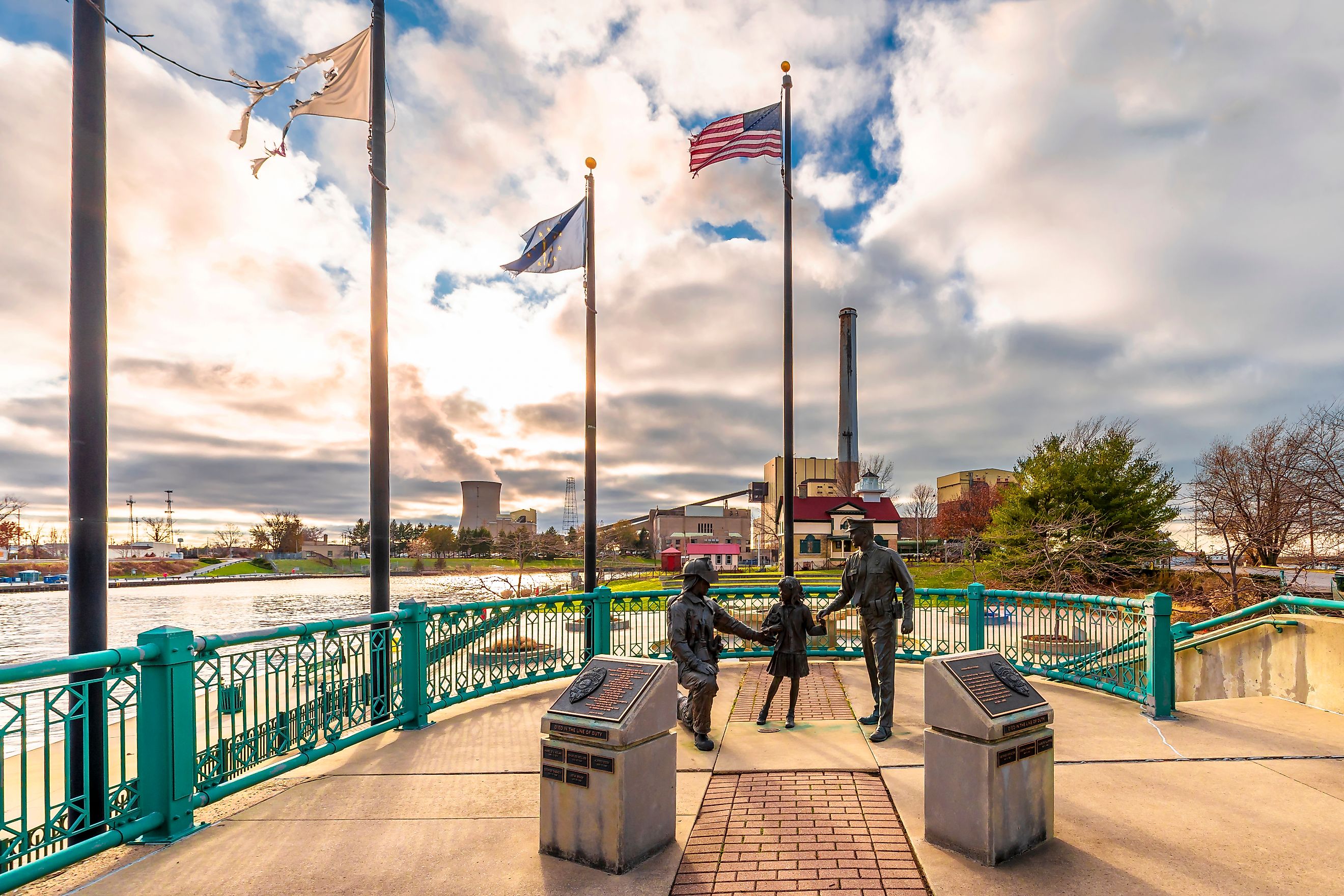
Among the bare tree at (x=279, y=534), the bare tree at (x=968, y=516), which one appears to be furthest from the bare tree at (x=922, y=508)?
the bare tree at (x=279, y=534)

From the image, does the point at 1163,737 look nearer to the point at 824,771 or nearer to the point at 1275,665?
the point at 824,771

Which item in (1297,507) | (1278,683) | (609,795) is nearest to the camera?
(609,795)

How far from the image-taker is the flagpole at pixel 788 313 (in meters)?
12.2

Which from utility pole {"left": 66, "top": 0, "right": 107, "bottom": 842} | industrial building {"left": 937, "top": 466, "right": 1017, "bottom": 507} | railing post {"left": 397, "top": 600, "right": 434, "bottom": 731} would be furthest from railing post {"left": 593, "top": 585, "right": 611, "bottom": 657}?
industrial building {"left": 937, "top": 466, "right": 1017, "bottom": 507}

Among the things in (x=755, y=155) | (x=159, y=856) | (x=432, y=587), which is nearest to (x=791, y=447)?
(x=755, y=155)

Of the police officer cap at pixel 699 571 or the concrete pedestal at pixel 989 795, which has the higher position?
A: the police officer cap at pixel 699 571

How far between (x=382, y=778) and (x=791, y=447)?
8.75 meters

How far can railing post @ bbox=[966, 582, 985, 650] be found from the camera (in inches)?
400

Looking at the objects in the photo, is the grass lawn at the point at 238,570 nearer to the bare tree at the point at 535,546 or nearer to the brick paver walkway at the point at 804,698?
the bare tree at the point at 535,546

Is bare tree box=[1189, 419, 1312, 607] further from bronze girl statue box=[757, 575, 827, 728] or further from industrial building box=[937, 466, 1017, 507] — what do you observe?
industrial building box=[937, 466, 1017, 507]

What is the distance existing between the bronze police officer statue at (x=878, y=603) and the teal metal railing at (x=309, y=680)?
122 inches

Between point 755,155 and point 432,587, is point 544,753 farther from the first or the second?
point 432,587

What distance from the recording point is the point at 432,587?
68.7 metres

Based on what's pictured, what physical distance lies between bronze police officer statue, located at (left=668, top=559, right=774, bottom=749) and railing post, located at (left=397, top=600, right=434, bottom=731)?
307 cm
